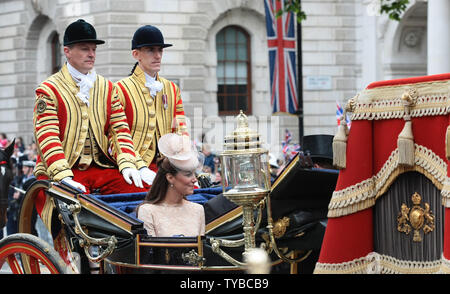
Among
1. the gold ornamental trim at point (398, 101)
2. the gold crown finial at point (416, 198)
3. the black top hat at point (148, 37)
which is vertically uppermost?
the black top hat at point (148, 37)

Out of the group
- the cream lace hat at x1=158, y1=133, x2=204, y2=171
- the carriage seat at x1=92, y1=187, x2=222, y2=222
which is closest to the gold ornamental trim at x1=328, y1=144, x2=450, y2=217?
the cream lace hat at x1=158, y1=133, x2=204, y2=171

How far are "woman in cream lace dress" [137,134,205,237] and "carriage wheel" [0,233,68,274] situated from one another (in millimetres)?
842

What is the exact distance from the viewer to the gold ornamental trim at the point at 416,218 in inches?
171

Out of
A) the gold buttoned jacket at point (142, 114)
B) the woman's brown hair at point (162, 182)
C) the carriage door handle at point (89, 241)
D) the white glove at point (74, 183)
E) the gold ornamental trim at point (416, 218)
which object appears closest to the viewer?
the gold ornamental trim at point (416, 218)

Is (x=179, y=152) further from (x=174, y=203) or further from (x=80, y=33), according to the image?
(x=80, y=33)

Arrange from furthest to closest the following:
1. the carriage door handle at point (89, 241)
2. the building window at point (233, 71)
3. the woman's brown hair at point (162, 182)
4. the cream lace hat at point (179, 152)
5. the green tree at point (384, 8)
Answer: the building window at point (233, 71) < the green tree at point (384, 8) < the carriage door handle at point (89, 241) < the woman's brown hair at point (162, 182) < the cream lace hat at point (179, 152)

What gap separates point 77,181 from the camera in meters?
7.26

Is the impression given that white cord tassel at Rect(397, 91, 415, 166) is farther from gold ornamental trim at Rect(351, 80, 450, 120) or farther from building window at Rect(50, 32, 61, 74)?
building window at Rect(50, 32, 61, 74)

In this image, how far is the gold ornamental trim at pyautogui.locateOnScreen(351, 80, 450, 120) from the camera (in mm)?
4184

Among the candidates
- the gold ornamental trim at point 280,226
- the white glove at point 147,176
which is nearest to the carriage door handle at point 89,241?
the white glove at point 147,176

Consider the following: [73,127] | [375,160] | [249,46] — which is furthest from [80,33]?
[249,46]

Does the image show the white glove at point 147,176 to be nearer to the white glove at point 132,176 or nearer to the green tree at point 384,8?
the white glove at point 132,176

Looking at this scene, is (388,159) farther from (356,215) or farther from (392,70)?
(392,70)

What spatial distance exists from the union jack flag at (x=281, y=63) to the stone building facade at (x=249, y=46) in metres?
4.76
